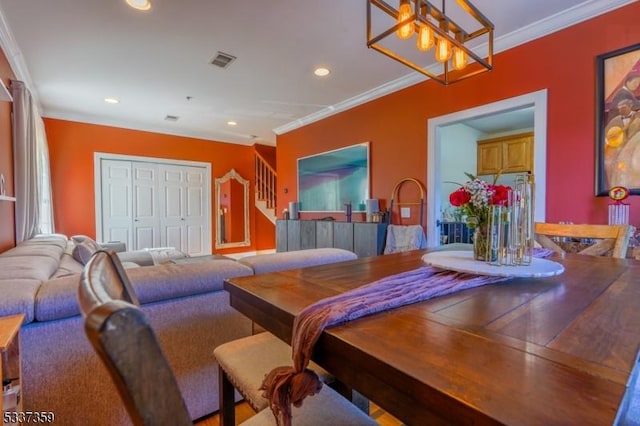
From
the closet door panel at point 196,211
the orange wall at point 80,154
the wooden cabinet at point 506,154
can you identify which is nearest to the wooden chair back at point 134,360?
the wooden cabinet at point 506,154

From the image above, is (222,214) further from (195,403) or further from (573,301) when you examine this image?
(573,301)

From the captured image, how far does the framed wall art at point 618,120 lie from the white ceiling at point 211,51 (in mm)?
419

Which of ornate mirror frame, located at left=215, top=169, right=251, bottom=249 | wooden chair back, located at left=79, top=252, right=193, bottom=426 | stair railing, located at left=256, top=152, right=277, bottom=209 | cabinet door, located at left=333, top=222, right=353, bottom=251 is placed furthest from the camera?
stair railing, located at left=256, top=152, right=277, bottom=209

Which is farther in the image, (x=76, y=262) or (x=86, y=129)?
(x=86, y=129)

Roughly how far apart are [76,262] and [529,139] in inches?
239

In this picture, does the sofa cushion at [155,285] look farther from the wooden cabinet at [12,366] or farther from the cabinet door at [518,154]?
the cabinet door at [518,154]

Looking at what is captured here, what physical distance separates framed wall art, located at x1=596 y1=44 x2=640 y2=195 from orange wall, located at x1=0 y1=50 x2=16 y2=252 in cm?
484

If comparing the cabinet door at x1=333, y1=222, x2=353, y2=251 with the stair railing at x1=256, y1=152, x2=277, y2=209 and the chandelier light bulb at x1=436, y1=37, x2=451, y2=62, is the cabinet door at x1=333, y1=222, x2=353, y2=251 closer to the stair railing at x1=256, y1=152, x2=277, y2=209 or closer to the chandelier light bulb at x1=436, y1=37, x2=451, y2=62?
the chandelier light bulb at x1=436, y1=37, x2=451, y2=62

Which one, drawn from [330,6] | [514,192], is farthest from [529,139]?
[514,192]

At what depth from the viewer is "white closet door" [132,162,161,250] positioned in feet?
18.2

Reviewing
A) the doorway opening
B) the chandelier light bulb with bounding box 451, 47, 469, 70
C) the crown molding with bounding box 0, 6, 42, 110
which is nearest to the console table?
the doorway opening

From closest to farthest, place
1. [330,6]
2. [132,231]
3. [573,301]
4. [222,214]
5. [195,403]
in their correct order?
[573,301] → [195,403] → [330,6] → [132,231] → [222,214]

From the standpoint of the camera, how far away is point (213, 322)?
1.62m

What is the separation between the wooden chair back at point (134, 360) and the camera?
1.16ft
